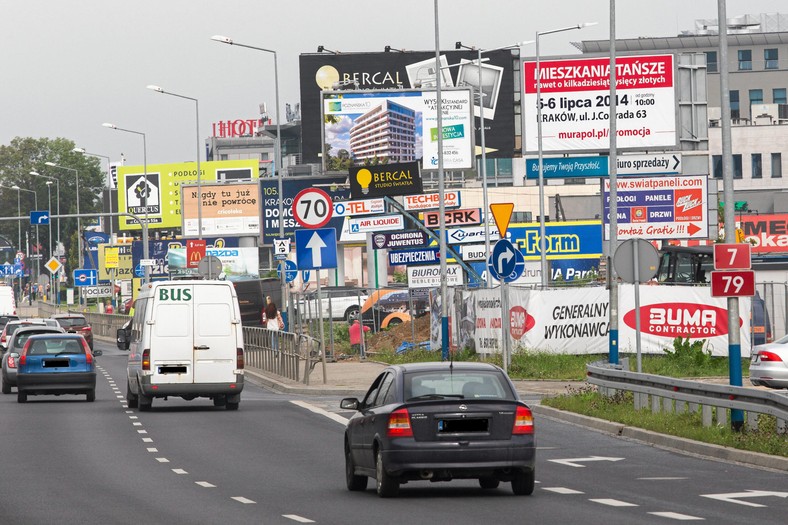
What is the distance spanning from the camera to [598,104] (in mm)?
59281

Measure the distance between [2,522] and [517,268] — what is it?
1736 cm

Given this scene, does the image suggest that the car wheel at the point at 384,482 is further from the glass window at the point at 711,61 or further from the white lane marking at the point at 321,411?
the glass window at the point at 711,61

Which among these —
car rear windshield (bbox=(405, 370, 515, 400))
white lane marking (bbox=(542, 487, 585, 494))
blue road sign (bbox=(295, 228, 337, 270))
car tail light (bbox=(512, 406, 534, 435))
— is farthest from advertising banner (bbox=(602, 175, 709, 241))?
car tail light (bbox=(512, 406, 534, 435))

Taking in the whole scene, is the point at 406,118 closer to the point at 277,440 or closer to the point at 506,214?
the point at 506,214

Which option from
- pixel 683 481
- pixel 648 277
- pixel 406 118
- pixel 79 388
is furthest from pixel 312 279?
pixel 683 481

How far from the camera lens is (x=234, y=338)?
29125mm

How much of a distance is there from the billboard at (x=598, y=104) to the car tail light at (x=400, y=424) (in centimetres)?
4546

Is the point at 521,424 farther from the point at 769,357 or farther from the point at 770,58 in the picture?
the point at 770,58

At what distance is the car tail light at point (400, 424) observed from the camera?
1455 cm

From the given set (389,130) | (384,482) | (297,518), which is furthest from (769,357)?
(389,130)

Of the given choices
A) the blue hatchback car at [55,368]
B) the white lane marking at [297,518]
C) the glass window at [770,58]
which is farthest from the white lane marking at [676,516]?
the glass window at [770,58]

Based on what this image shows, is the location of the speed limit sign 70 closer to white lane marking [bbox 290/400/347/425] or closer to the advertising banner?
white lane marking [bbox 290/400/347/425]

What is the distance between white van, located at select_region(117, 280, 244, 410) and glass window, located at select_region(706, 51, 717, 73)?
106 meters

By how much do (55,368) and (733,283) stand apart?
17957mm
